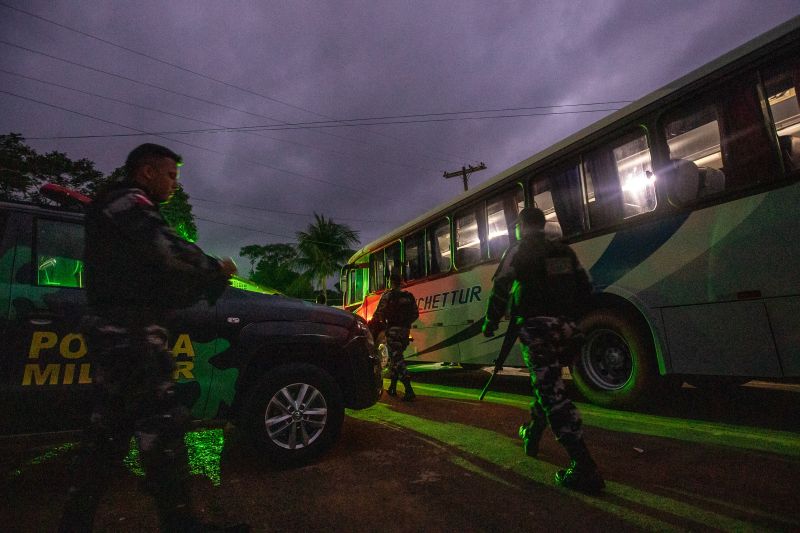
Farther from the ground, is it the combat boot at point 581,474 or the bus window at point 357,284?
the bus window at point 357,284

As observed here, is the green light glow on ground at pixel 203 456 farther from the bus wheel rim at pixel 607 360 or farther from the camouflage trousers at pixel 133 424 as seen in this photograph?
the bus wheel rim at pixel 607 360

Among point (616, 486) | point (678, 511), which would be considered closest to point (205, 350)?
point (616, 486)

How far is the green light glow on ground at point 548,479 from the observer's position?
2.07m

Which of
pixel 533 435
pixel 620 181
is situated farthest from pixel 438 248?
pixel 533 435

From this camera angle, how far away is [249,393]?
293cm

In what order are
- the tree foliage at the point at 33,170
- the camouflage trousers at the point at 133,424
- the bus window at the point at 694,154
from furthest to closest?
1. the tree foliage at the point at 33,170
2. the bus window at the point at 694,154
3. the camouflage trousers at the point at 133,424

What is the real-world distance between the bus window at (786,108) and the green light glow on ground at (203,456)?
4981 mm

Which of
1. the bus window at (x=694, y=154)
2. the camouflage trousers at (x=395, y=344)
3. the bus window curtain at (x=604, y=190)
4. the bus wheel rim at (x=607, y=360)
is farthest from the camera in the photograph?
the camouflage trousers at (x=395, y=344)

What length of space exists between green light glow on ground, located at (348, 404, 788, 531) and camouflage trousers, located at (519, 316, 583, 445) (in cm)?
45

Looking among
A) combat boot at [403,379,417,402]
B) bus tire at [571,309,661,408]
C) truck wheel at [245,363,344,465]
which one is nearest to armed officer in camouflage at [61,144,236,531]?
truck wheel at [245,363,344,465]

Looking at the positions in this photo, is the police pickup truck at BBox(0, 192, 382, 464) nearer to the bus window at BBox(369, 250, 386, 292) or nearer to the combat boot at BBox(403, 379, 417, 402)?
the combat boot at BBox(403, 379, 417, 402)

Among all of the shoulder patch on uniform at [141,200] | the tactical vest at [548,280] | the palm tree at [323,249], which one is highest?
the palm tree at [323,249]

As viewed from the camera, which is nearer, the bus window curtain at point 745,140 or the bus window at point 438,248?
the bus window curtain at point 745,140

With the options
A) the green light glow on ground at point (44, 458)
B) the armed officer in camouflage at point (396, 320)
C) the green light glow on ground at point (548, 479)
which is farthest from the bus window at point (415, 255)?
the green light glow on ground at point (44, 458)
